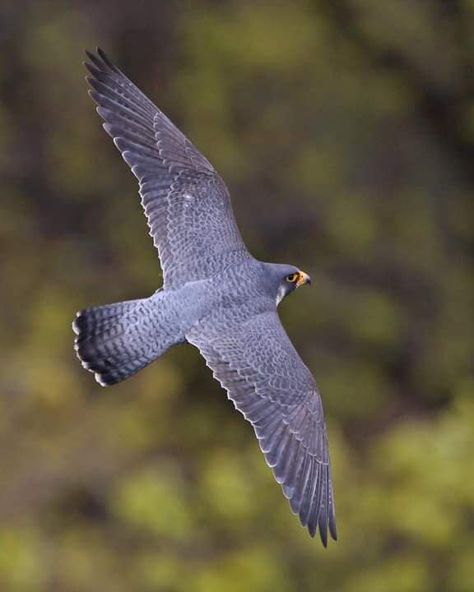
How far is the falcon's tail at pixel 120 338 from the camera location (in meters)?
5.34

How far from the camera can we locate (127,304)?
546 cm

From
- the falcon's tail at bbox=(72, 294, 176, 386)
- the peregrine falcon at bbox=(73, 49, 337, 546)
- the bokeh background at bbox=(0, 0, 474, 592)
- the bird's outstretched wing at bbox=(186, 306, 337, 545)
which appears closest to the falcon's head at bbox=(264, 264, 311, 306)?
the peregrine falcon at bbox=(73, 49, 337, 546)

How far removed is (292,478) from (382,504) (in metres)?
3.49

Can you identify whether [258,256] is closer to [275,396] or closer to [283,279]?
[283,279]

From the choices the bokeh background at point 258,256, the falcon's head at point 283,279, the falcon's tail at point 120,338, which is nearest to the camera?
the falcon's tail at point 120,338

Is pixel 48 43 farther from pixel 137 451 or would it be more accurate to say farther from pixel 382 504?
pixel 382 504

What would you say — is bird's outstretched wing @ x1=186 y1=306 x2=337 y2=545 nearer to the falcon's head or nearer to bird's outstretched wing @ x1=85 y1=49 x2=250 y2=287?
the falcon's head

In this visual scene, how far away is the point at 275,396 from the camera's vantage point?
5531 millimetres

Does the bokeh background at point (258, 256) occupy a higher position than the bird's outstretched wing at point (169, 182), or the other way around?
the bird's outstretched wing at point (169, 182)

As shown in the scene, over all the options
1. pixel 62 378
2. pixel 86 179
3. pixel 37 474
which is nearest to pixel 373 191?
pixel 86 179

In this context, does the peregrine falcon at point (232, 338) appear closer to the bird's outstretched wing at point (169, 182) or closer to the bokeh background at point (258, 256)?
the bird's outstretched wing at point (169, 182)

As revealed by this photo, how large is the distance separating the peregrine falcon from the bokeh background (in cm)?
324

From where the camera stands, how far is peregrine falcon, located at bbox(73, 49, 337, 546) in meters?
5.39

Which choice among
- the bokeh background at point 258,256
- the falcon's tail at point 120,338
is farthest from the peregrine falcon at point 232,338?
the bokeh background at point 258,256
